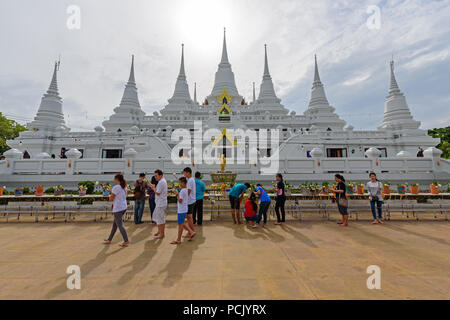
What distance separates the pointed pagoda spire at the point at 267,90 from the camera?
39922 mm

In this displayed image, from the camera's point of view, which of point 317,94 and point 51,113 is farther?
point 317,94

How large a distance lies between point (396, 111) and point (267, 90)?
2083 centimetres

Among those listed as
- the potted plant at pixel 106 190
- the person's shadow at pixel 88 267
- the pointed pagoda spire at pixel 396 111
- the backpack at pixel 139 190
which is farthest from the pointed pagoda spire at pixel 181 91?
the person's shadow at pixel 88 267

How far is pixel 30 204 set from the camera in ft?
33.4

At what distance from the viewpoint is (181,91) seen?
42625mm

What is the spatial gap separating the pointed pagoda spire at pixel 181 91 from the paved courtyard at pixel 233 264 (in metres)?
36.4

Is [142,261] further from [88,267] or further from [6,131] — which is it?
[6,131]

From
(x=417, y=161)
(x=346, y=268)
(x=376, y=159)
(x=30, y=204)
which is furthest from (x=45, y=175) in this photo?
(x=417, y=161)

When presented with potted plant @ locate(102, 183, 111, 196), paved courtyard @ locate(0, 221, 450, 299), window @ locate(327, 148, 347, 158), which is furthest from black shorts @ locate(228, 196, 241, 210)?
window @ locate(327, 148, 347, 158)

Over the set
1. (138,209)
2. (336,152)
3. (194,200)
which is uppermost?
(336,152)

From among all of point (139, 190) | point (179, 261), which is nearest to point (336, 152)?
point (139, 190)

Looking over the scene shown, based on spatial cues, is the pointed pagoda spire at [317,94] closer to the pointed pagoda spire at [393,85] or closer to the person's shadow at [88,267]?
the pointed pagoda spire at [393,85]

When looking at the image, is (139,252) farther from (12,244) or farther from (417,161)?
(417,161)
